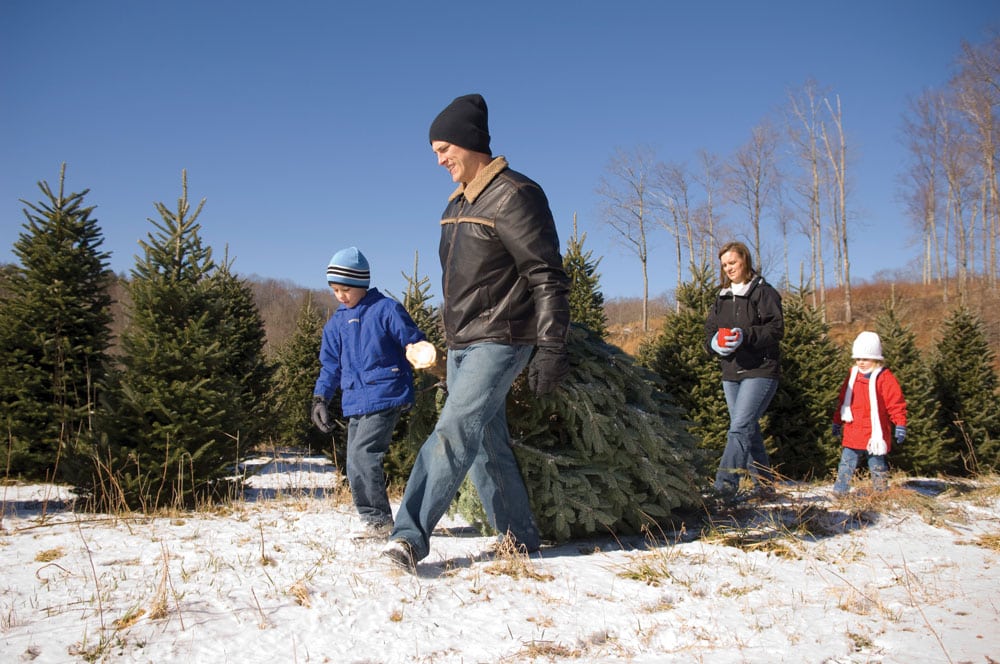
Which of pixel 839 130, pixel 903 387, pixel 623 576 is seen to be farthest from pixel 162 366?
pixel 839 130

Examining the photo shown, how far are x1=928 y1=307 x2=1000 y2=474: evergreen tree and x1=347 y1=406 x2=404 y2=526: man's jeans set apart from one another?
34.6 feet

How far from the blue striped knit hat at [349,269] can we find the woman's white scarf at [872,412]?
4.64 meters

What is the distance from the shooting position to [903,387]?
9.52m

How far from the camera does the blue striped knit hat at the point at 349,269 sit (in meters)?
3.91

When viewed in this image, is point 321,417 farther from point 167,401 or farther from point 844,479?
point 844,479

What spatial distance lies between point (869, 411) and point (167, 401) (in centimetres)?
628

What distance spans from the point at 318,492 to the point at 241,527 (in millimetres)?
2207

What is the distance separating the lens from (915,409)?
935 cm

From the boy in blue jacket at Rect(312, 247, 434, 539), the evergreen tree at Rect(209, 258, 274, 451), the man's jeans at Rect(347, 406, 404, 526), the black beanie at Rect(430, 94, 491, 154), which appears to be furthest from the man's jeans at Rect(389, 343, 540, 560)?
the evergreen tree at Rect(209, 258, 274, 451)

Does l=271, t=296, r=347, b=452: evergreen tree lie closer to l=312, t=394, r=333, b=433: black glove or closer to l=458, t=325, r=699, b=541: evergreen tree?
l=312, t=394, r=333, b=433: black glove

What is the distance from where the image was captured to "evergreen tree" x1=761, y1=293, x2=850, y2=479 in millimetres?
8273

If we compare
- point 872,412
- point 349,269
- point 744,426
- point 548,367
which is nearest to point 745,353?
point 744,426

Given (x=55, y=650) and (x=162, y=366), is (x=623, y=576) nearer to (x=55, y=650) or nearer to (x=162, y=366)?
(x=55, y=650)

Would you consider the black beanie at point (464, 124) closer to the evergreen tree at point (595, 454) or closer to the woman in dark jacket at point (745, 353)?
the evergreen tree at point (595, 454)
